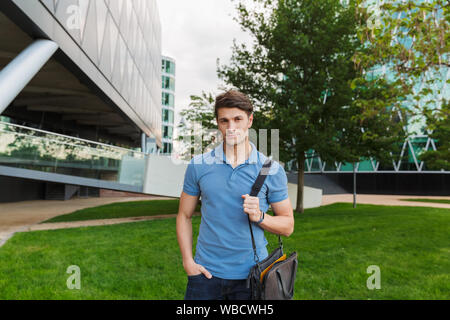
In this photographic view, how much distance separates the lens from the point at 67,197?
89.1 ft

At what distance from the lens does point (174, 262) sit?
693 centimetres

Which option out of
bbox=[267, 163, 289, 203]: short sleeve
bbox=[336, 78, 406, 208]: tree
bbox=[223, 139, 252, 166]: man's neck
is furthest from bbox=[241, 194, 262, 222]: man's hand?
bbox=[336, 78, 406, 208]: tree

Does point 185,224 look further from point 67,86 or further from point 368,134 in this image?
point 67,86

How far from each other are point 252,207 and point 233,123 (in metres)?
0.56

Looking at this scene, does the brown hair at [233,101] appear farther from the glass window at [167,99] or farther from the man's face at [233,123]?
the glass window at [167,99]

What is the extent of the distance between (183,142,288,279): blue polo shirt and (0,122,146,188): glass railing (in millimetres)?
11314

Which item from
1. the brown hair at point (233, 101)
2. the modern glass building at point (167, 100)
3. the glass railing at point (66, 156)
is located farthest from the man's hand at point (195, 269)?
the modern glass building at point (167, 100)

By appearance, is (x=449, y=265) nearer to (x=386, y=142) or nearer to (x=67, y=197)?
(x=386, y=142)

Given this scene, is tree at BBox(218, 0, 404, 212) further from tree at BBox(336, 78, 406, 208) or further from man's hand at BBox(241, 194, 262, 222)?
man's hand at BBox(241, 194, 262, 222)

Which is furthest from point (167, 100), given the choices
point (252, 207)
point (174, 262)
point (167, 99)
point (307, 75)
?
point (252, 207)

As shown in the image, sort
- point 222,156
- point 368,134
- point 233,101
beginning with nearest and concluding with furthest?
1. point 233,101
2. point 222,156
3. point 368,134

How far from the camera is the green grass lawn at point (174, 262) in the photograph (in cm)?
514

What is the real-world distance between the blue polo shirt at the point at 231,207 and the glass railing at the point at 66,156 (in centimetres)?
1131
